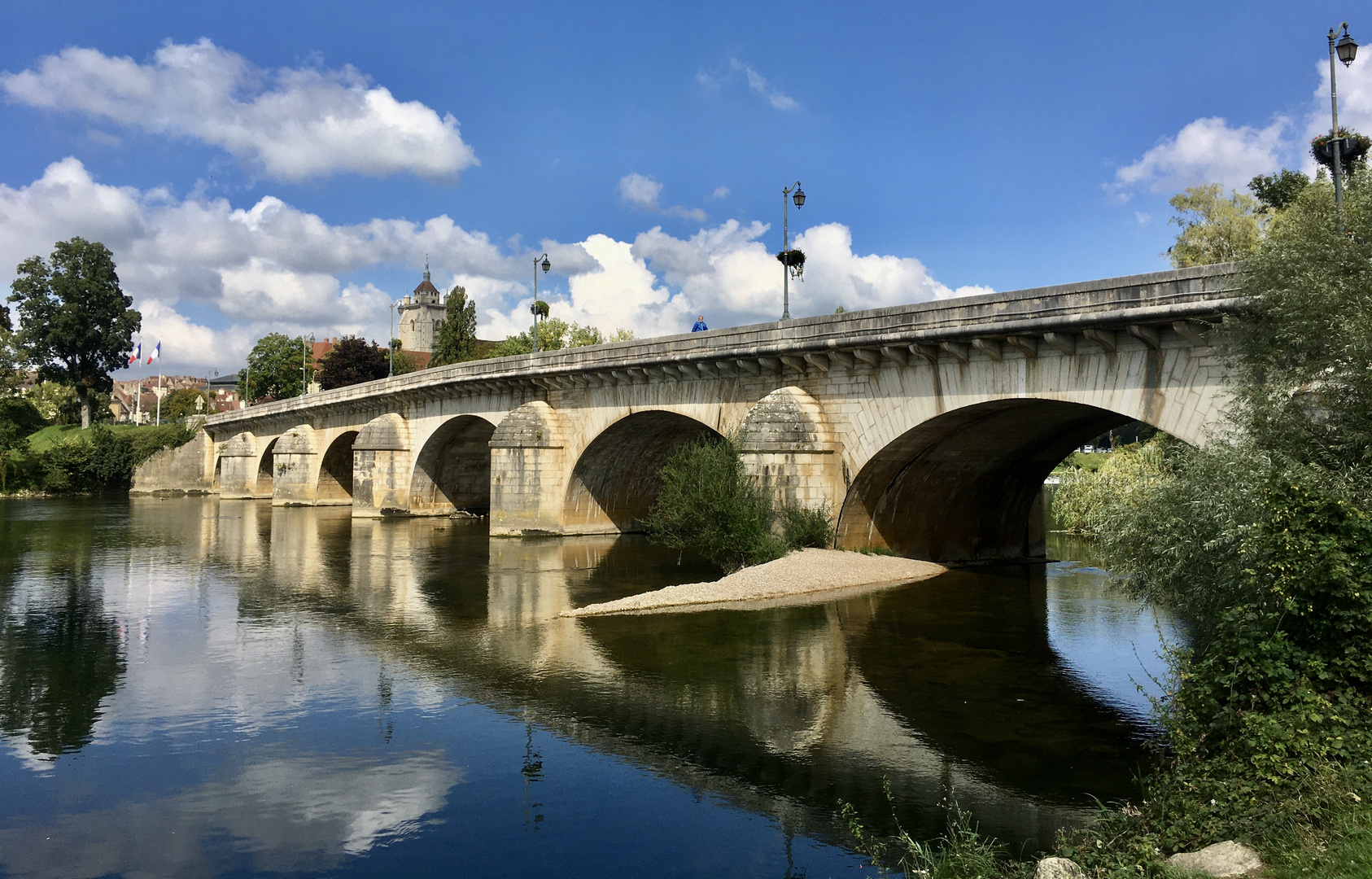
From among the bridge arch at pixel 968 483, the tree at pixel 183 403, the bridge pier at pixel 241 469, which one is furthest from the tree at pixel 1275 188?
the tree at pixel 183 403

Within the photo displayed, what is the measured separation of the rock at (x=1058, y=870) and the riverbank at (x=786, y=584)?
40.5 feet

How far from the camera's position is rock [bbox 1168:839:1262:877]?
5816 mm

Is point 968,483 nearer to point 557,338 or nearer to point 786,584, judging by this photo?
point 786,584

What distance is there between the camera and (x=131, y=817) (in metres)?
8.52

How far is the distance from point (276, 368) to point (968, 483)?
81174 mm

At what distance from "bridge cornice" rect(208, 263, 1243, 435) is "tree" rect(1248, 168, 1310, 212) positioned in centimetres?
2285

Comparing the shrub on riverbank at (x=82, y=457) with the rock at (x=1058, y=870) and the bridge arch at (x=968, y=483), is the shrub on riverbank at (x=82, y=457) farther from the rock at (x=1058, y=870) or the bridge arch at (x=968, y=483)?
the rock at (x=1058, y=870)

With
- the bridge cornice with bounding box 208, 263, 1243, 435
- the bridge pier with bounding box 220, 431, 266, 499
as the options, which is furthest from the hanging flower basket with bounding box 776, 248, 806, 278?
the bridge pier with bounding box 220, 431, 266, 499

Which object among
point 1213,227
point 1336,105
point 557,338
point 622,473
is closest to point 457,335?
point 557,338

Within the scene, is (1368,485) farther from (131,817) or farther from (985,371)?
(131,817)

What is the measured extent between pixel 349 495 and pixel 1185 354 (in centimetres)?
5053

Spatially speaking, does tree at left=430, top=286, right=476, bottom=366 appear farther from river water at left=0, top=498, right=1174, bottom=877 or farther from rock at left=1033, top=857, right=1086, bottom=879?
rock at left=1033, top=857, right=1086, bottom=879

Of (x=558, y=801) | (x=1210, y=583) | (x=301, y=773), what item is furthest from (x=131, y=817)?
(x=1210, y=583)

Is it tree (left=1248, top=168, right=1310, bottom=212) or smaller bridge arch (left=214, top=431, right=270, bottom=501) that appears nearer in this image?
tree (left=1248, top=168, right=1310, bottom=212)
